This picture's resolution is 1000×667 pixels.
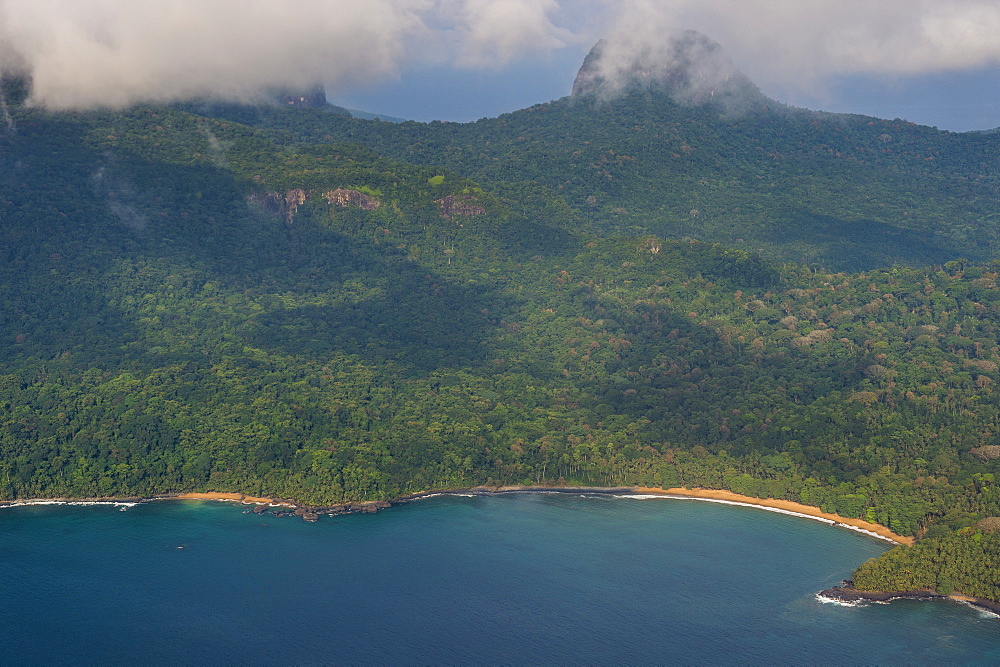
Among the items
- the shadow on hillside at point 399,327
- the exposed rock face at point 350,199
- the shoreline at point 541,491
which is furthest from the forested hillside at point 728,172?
the shoreline at point 541,491

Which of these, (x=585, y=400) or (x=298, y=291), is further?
(x=298, y=291)

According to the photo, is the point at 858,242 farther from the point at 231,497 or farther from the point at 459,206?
the point at 231,497

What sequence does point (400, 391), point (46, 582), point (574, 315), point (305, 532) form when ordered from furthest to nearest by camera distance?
1. point (574, 315)
2. point (400, 391)
3. point (305, 532)
4. point (46, 582)

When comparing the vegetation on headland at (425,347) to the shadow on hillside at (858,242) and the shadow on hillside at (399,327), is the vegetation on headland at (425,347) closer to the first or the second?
the shadow on hillside at (399,327)

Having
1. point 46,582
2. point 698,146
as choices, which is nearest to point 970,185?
point 698,146

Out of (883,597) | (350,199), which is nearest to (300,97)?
(350,199)

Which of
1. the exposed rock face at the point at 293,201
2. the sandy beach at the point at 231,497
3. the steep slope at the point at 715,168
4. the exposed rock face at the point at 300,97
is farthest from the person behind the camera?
the exposed rock face at the point at 300,97

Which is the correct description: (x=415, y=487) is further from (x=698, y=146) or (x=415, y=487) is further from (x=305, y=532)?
(x=698, y=146)
